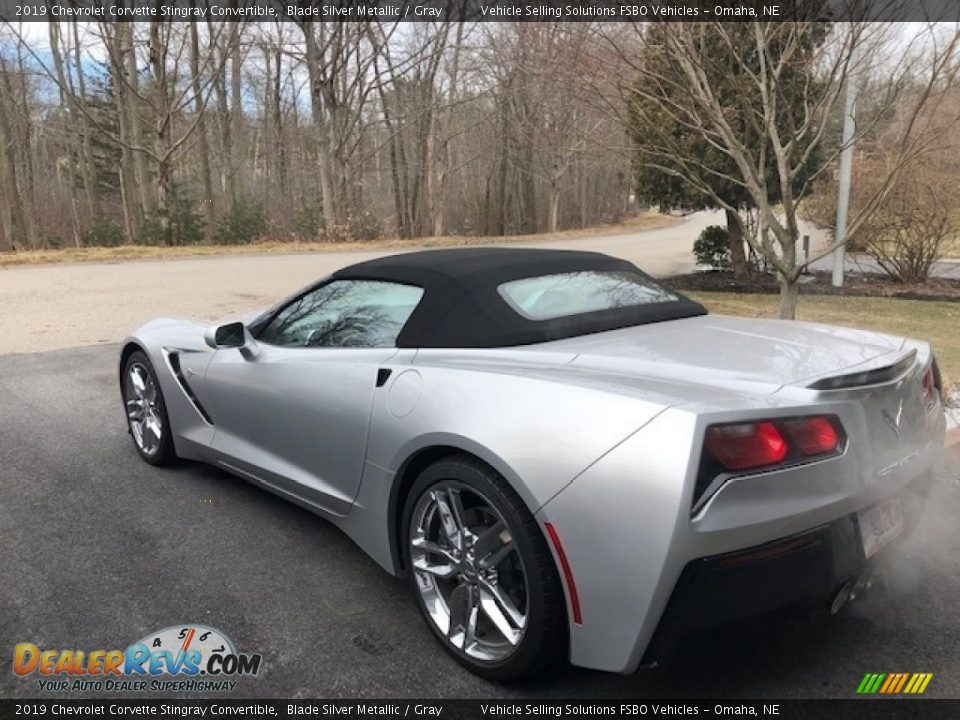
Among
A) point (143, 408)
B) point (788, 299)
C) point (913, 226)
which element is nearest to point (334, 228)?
point (913, 226)

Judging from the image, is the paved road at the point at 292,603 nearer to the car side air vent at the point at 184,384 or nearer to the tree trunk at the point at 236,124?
the car side air vent at the point at 184,384

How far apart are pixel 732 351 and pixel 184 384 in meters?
2.86

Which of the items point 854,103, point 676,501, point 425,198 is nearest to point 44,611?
point 676,501

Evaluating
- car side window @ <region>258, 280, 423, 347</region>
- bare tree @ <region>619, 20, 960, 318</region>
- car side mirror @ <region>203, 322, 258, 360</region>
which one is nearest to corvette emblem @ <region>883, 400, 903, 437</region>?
car side window @ <region>258, 280, 423, 347</region>

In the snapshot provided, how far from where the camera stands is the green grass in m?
8.09

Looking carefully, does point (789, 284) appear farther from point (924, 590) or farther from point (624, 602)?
point (624, 602)

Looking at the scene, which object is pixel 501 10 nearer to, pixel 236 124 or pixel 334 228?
pixel 334 228

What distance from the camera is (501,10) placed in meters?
17.0

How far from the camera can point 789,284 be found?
701 centimetres

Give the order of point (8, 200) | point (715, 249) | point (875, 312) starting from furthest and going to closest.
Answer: point (8, 200)
point (715, 249)
point (875, 312)

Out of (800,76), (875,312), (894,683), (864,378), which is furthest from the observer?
(875,312)

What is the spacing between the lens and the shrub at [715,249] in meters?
14.9

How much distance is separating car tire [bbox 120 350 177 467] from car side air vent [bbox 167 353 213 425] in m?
0.22

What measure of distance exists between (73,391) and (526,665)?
542 centimetres
